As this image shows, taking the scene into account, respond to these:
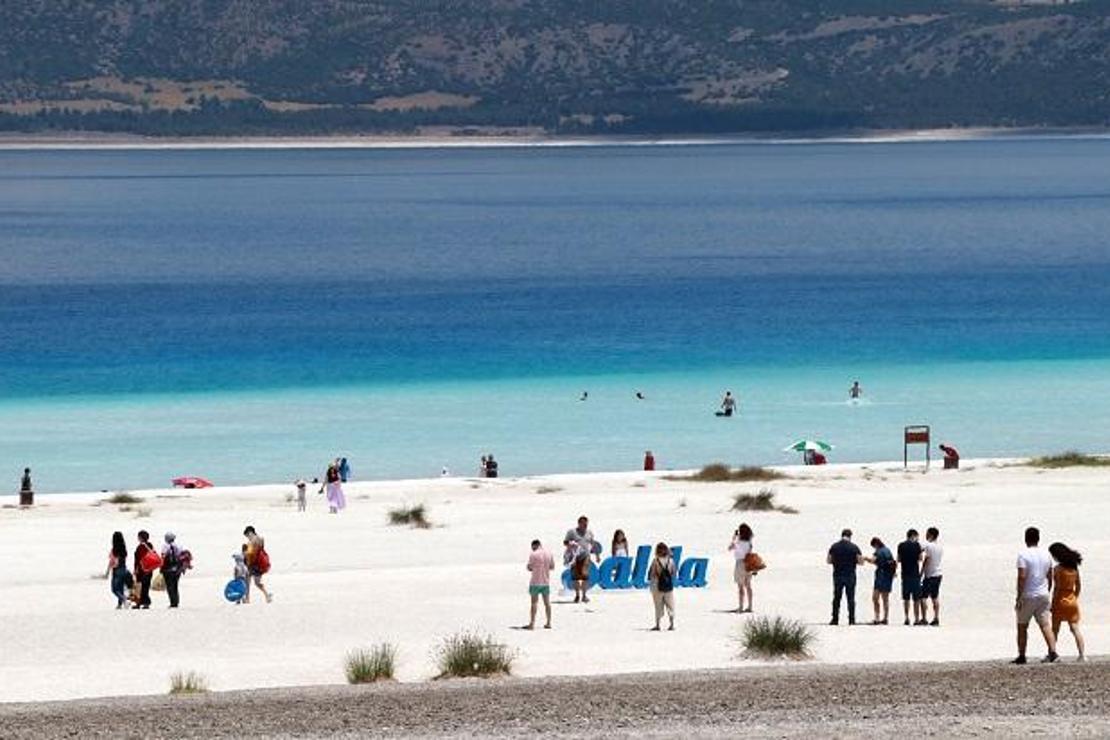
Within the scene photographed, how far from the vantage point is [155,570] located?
80.1 ft

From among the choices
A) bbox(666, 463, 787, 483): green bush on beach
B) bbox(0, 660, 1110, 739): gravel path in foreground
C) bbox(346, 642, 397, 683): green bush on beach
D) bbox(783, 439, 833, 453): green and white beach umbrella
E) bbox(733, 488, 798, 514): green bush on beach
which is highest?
bbox(783, 439, 833, 453): green and white beach umbrella

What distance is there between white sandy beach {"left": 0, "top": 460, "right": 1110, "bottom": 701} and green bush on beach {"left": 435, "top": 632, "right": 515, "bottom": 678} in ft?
1.28

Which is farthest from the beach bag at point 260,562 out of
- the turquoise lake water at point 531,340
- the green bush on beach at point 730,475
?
the turquoise lake water at point 531,340

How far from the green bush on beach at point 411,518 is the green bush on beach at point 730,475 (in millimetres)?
6413

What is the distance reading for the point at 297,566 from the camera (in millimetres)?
27594

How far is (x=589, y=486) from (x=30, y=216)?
121104 millimetres

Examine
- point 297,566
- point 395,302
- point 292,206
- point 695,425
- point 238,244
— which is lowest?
point 297,566

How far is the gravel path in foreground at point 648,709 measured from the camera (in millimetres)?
15023

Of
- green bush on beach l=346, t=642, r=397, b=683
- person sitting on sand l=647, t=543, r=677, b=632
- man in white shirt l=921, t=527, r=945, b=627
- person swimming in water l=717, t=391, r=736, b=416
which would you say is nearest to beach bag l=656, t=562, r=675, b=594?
person sitting on sand l=647, t=543, r=677, b=632

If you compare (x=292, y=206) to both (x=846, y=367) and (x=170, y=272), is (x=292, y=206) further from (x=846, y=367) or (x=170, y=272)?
(x=846, y=367)

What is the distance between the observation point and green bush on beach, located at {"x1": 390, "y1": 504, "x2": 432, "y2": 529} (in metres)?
31.3

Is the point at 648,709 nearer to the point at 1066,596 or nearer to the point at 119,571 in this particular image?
the point at 1066,596

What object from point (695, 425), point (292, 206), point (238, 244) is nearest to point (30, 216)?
point (292, 206)

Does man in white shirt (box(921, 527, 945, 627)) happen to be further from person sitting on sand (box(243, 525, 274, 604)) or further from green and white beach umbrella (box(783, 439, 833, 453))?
green and white beach umbrella (box(783, 439, 833, 453))
